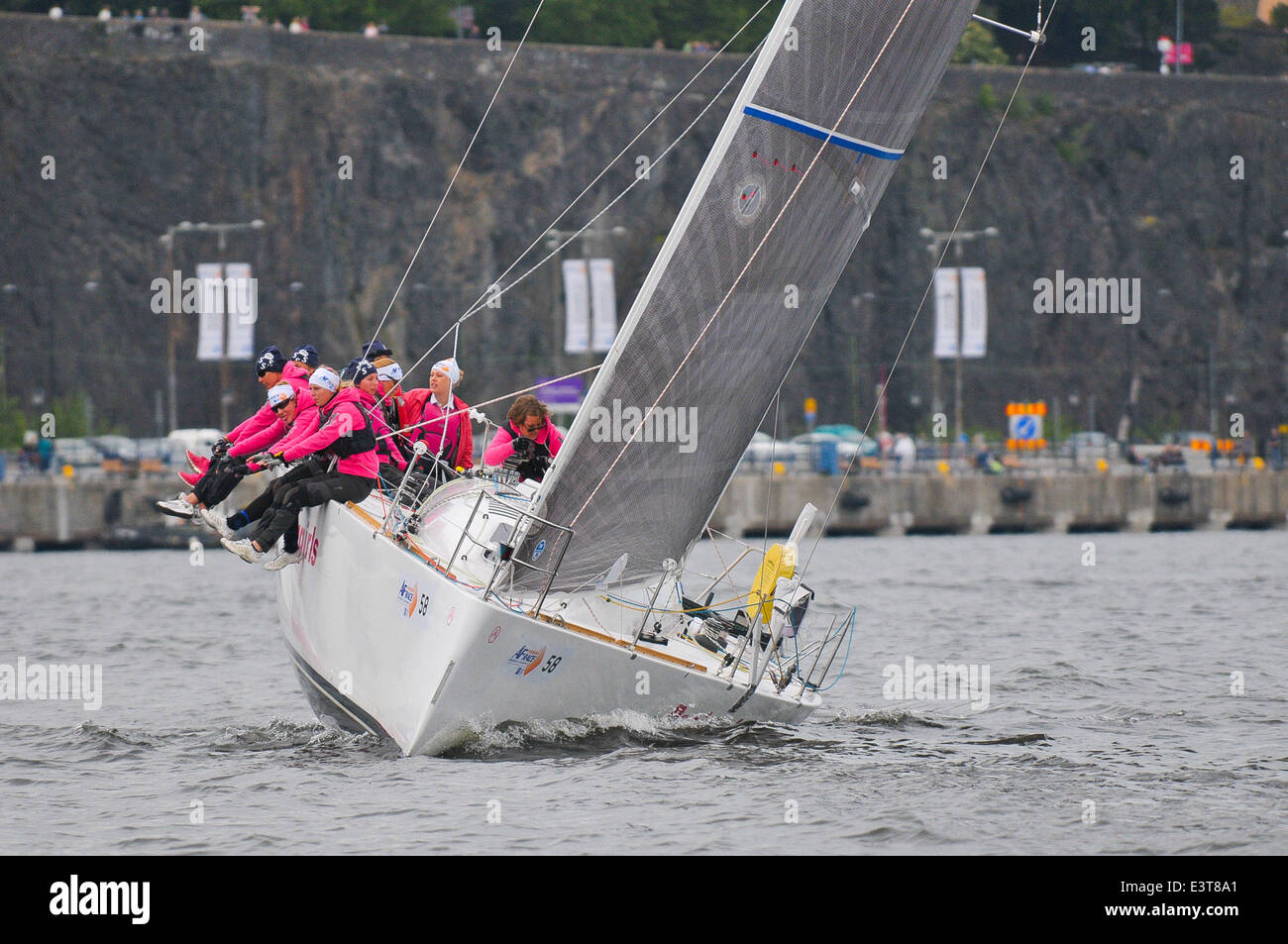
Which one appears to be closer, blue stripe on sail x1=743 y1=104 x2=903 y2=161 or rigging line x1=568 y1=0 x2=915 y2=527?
rigging line x1=568 y1=0 x2=915 y2=527

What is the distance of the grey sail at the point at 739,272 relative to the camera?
12.1 meters

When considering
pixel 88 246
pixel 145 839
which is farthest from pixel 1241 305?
pixel 145 839

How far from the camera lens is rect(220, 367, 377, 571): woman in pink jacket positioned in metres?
12.7

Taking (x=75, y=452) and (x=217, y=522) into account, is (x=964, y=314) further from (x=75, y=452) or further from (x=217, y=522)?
(x=217, y=522)

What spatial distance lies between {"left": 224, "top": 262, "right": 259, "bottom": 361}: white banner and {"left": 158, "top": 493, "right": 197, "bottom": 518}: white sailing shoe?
3885 centimetres

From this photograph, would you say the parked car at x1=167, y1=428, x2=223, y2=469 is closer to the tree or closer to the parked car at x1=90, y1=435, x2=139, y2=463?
the parked car at x1=90, y1=435, x2=139, y2=463

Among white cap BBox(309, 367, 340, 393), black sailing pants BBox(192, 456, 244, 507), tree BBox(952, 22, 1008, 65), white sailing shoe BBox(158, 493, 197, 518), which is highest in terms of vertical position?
tree BBox(952, 22, 1008, 65)

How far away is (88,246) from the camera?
64.9m

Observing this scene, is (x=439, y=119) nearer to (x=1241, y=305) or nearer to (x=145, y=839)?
(x=1241, y=305)

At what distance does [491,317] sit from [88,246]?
14.2 meters

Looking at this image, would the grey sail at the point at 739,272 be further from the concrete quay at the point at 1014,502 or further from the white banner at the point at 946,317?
the white banner at the point at 946,317

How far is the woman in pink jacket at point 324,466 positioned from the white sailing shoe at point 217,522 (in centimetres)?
8

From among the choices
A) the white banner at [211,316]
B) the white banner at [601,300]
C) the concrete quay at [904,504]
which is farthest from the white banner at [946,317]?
the white banner at [211,316]

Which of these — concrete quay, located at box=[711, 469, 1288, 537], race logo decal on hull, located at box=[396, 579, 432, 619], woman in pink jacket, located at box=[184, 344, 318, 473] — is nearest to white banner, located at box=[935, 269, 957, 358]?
concrete quay, located at box=[711, 469, 1288, 537]
